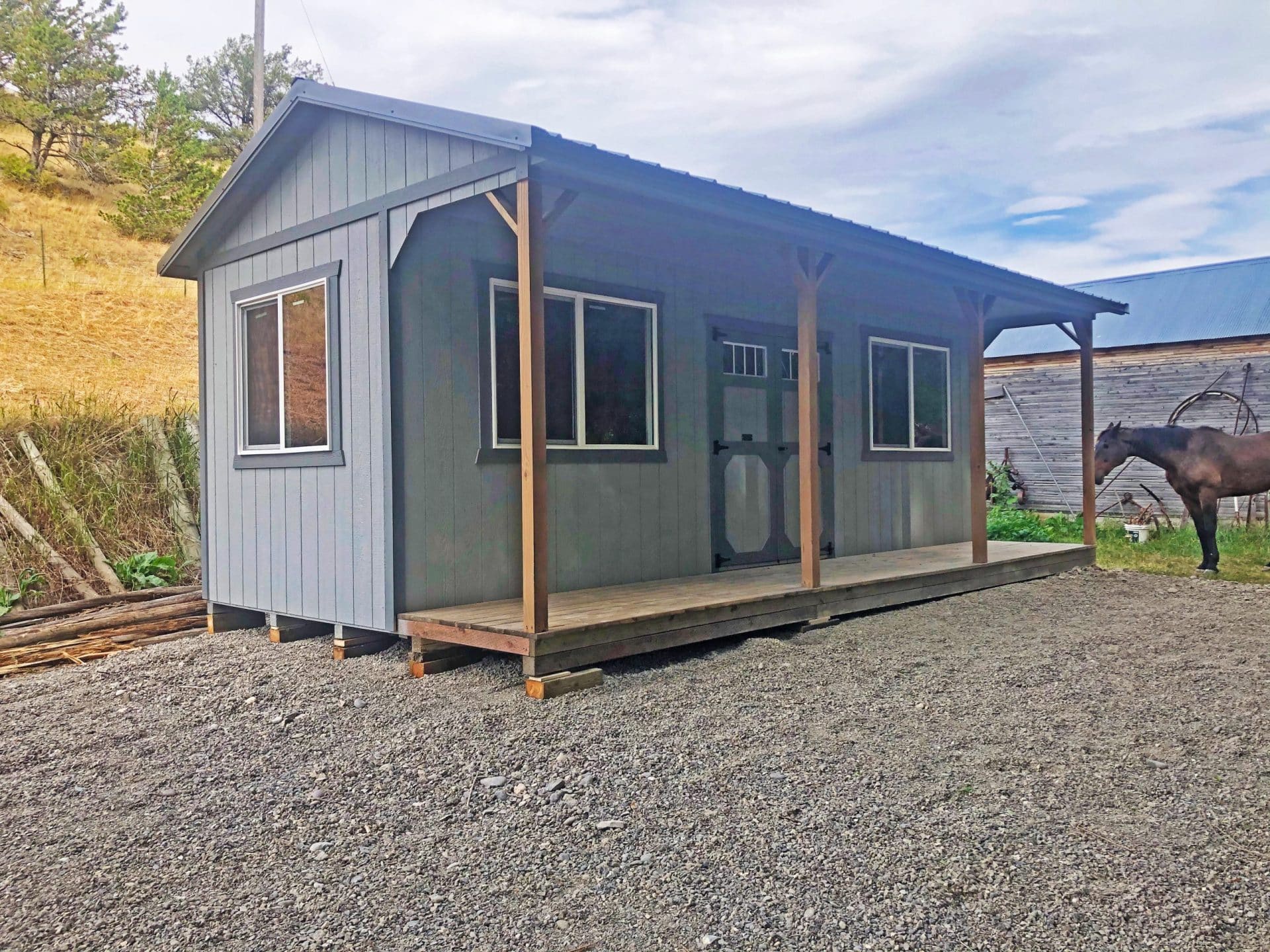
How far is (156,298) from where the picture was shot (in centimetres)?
1983

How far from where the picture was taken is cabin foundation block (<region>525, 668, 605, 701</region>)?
14.2 feet

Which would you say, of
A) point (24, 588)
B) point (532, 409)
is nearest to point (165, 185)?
point (24, 588)

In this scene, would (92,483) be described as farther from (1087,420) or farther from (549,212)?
(1087,420)

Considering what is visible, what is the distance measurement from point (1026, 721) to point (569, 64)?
82.9 feet

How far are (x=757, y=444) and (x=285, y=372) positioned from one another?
11.3 ft

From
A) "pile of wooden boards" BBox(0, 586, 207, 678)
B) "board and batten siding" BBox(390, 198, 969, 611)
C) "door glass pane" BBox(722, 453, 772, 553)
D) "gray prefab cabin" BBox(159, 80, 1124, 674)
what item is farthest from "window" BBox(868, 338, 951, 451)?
"pile of wooden boards" BBox(0, 586, 207, 678)

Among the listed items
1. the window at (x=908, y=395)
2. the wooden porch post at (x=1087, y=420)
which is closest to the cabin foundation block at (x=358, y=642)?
the window at (x=908, y=395)

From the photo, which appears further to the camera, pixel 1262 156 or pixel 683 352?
pixel 1262 156

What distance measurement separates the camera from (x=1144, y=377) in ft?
46.1

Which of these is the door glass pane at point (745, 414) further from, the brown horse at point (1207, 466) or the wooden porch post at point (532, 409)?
the brown horse at point (1207, 466)

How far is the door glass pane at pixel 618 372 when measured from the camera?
6.18m

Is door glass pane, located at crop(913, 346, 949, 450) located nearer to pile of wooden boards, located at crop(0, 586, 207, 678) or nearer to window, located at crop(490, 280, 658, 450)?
window, located at crop(490, 280, 658, 450)

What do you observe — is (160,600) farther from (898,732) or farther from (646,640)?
(898,732)

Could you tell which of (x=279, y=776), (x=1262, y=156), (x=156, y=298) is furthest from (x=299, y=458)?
(x=1262, y=156)
